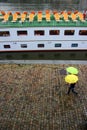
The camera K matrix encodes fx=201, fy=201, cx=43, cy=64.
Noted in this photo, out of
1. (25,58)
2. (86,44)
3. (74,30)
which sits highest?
(74,30)

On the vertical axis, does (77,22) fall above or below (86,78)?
above

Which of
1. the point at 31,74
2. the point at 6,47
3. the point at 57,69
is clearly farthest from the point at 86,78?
the point at 6,47

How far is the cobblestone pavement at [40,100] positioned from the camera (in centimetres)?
1193

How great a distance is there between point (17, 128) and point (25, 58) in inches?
524

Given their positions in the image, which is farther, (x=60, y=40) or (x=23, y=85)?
(x=60, y=40)

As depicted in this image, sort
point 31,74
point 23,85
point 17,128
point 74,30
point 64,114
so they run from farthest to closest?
point 74,30 → point 31,74 → point 23,85 → point 64,114 → point 17,128

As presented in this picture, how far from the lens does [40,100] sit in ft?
45.1

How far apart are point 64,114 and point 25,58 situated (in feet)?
41.6

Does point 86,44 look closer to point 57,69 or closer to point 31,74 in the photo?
point 57,69

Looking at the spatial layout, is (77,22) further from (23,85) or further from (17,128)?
(17,128)

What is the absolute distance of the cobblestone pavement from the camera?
11930mm

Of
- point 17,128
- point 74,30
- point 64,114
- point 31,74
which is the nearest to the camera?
point 17,128

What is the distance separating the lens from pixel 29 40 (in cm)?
2316

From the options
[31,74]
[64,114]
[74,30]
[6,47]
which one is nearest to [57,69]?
[31,74]
